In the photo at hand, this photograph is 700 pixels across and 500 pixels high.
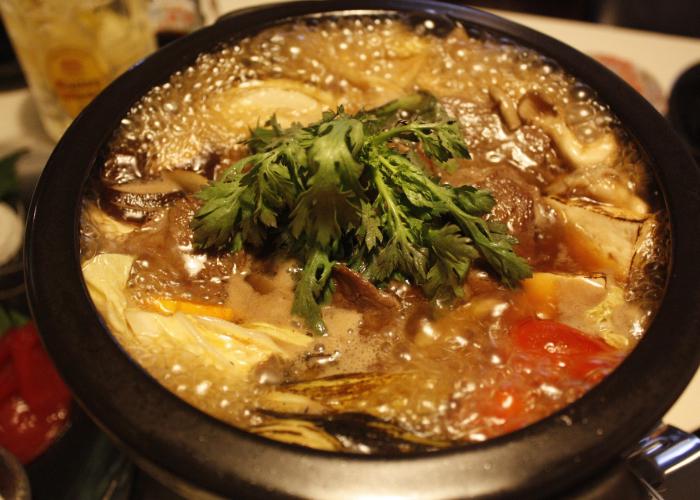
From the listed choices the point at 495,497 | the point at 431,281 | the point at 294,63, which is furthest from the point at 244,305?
the point at 294,63

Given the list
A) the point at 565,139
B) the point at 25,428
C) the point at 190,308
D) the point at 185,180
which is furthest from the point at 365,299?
the point at 25,428

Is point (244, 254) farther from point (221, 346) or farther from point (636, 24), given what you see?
point (636, 24)

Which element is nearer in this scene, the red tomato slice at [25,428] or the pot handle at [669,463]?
the pot handle at [669,463]

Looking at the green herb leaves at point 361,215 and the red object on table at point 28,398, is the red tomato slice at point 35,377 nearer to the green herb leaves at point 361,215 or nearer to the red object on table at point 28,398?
the red object on table at point 28,398

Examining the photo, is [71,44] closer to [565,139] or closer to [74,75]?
[74,75]

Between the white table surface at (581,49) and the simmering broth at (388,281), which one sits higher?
the simmering broth at (388,281)

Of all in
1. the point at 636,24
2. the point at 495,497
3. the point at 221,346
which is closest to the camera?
the point at 495,497

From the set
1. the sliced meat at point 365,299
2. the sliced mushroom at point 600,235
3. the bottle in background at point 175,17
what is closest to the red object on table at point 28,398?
the sliced meat at point 365,299
